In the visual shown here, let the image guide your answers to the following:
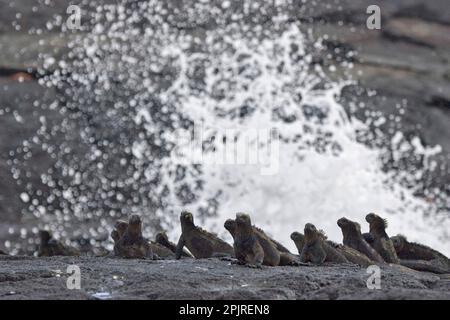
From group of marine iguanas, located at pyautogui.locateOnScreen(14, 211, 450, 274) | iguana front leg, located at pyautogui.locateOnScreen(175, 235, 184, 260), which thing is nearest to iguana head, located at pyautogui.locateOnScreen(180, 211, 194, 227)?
group of marine iguanas, located at pyautogui.locateOnScreen(14, 211, 450, 274)

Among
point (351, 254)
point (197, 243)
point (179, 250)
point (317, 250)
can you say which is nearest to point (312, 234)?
point (317, 250)

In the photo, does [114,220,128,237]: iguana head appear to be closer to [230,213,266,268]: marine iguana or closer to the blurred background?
[230,213,266,268]: marine iguana

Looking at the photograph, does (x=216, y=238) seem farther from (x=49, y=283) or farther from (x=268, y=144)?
(x=268, y=144)

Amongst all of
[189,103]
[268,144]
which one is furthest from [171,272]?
[189,103]

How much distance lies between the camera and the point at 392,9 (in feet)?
94.7

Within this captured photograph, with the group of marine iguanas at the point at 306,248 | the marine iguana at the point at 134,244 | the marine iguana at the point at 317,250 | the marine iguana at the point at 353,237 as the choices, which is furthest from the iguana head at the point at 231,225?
the marine iguana at the point at 353,237

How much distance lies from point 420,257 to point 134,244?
236 cm

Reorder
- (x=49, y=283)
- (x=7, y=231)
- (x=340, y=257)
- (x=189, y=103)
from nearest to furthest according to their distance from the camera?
1. (x=49, y=283)
2. (x=340, y=257)
3. (x=7, y=231)
4. (x=189, y=103)

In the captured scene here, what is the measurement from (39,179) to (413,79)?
34.5 ft

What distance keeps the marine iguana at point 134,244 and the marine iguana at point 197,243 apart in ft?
0.96

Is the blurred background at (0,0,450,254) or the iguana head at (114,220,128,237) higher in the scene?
the blurred background at (0,0,450,254)

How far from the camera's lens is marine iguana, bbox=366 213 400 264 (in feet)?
27.4

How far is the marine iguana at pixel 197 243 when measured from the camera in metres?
8.48
